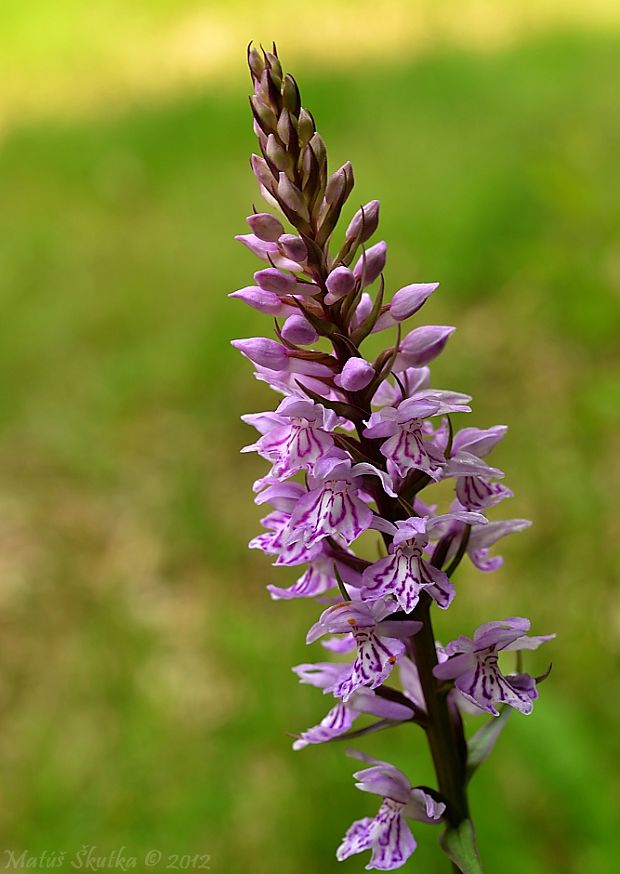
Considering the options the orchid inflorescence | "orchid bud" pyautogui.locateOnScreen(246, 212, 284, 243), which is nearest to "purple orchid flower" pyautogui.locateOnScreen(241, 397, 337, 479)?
the orchid inflorescence

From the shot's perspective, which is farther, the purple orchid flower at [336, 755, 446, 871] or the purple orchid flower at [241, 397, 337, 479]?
the purple orchid flower at [336, 755, 446, 871]

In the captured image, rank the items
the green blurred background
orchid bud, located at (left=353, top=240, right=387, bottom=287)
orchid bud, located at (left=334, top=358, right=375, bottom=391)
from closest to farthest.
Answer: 1. orchid bud, located at (left=334, top=358, right=375, bottom=391)
2. orchid bud, located at (left=353, top=240, right=387, bottom=287)
3. the green blurred background

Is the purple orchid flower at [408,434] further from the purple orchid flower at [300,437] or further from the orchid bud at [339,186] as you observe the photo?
the orchid bud at [339,186]

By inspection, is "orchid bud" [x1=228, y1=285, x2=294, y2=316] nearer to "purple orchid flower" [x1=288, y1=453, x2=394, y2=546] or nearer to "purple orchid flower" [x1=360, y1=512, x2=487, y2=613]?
"purple orchid flower" [x1=288, y1=453, x2=394, y2=546]

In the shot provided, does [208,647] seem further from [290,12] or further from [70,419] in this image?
[290,12]

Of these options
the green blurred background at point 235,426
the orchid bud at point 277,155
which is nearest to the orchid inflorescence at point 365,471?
the orchid bud at point 277,155

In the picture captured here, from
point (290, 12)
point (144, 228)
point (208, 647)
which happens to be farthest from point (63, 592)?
point (290, 12)
